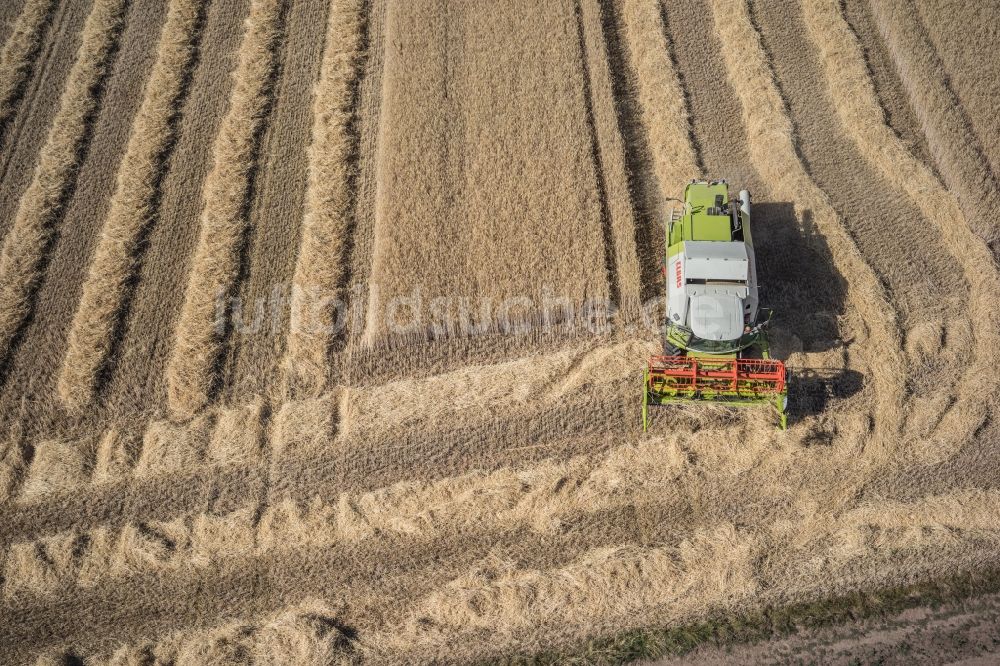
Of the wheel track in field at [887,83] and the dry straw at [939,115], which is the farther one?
the wheel track in field at [887,83]

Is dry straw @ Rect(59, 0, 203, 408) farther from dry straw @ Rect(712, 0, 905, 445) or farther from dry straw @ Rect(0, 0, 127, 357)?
dry straw @ Rect(712, 0, 905, 445)

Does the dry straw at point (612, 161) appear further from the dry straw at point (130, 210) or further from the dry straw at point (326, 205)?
the dry straw at point (130, 210)

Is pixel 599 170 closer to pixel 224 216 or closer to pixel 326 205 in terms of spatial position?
pixel 326 205

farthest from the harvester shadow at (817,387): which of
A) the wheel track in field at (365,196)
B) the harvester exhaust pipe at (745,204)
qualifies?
the wheel track in field at (365,196)

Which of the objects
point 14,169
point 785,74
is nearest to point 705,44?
point 785,74

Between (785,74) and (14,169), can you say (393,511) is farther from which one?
(785,74)
